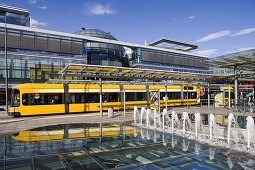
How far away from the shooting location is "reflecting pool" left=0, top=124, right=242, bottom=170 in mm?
6031

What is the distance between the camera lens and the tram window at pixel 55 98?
1939cm

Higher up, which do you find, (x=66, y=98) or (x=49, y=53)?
(x=49, y=53)

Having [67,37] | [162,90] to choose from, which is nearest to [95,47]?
[67,37]

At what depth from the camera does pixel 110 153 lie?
722 cm

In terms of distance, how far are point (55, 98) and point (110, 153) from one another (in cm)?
1421

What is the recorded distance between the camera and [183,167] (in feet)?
18.9

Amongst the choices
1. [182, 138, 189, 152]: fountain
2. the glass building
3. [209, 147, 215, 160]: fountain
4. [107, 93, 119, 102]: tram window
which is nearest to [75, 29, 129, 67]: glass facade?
the glass building

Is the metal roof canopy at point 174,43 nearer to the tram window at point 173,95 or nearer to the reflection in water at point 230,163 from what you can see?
the tram window at point 173,95

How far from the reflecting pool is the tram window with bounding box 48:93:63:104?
971 centimetres

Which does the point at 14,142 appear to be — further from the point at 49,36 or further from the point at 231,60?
the point at 49,36

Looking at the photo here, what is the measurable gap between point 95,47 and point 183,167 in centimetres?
4600

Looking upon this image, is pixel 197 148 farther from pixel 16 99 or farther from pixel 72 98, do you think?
pixel 16 99

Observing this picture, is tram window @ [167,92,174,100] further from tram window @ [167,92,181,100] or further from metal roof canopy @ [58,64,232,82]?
metal roof canopy @ [58,64,232,82]

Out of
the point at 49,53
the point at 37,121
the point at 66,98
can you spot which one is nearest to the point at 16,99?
the point at 37,121
